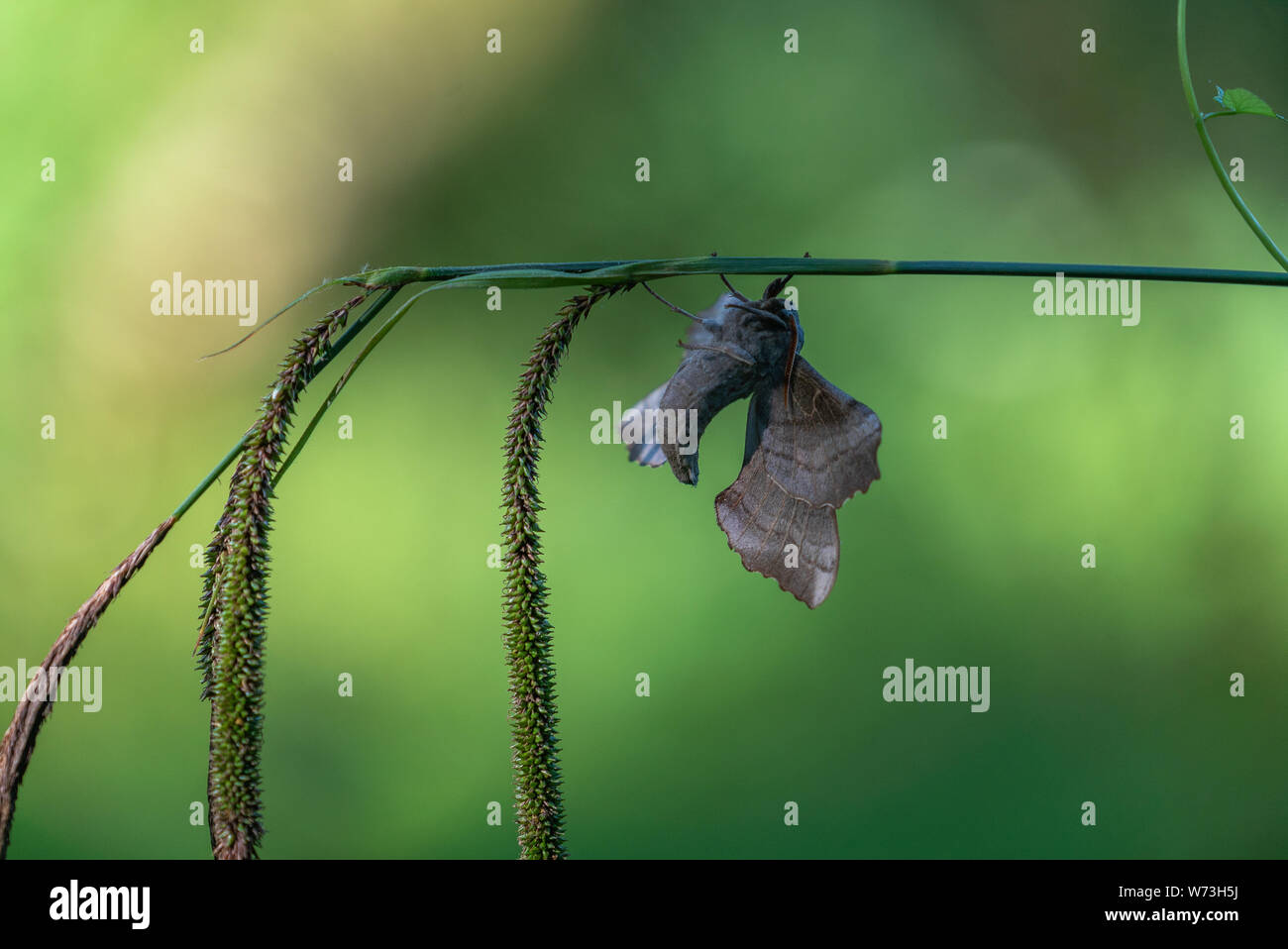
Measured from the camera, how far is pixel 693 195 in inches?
84.5

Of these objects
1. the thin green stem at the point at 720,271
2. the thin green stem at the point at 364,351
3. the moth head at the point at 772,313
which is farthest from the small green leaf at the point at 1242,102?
the thin green stem at the point at 364,351

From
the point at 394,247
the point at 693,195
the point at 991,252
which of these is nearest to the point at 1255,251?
the point at 991,252

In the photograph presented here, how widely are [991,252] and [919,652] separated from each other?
93 centimetres

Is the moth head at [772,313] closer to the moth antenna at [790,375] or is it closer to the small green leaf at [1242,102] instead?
the moth antenna at [790,375]

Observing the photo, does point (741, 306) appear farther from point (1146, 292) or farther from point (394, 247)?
point (1146, 292)

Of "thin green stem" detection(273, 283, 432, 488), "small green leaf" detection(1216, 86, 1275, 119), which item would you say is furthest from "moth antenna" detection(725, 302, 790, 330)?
"small green leaf" detection(1216, 86, 1275, 119)

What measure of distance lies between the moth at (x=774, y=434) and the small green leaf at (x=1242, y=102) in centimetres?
33

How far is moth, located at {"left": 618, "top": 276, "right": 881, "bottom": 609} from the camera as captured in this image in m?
0.65

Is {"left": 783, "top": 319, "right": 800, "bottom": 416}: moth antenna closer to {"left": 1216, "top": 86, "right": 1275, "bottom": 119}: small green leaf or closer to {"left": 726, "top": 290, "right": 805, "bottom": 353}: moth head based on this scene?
{"left": 726, "top": 290, "right": 805, "bottom": 353}: moth head

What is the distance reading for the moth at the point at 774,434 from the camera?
65 centimetres

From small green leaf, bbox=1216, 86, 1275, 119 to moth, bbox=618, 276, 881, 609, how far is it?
33 cm

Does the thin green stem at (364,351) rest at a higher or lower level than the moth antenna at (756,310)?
lower

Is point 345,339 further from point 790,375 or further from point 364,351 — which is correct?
point 790,375

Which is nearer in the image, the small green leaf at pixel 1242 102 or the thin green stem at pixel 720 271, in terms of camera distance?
the thin green stem at pixel 720 271
